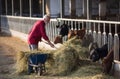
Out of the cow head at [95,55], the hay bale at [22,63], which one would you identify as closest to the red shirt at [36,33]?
the hay bale at [22,63]

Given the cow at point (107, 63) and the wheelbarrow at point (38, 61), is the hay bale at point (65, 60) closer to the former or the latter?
the wheelbarrow at point (38, 61)

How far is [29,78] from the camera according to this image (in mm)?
9828

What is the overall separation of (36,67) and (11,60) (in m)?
3.31

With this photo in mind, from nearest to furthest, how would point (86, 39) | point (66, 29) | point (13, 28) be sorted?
point (86, 39)
point (66, 29)
point (13, 28)

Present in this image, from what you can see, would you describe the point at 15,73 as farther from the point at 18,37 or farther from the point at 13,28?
the point at 13,28

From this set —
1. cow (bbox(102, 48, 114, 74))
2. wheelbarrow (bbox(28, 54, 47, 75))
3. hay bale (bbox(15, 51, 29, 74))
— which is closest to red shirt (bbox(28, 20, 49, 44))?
hay bale (bbox(15, 51, 29, 74))

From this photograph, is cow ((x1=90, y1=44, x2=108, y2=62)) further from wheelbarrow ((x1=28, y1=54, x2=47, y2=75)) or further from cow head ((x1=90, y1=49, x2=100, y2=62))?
wheelbarrow ((x1=28, y1=54, x2=47, y2=75))

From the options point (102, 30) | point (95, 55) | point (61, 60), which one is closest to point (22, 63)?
point (61, 60)

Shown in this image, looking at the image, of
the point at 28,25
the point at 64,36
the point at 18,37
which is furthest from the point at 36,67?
the point at 18,37

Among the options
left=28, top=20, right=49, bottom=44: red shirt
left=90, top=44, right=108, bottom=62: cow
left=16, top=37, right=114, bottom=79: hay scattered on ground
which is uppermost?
left=28, top=20, right=49, bottom=44: red shirt

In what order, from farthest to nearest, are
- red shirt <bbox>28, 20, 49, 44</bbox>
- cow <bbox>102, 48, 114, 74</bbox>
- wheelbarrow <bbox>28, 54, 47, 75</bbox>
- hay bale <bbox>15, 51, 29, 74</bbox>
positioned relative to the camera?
1. red shirt <bbox>28, 20, 49, 44</bbox>
2. hay bale <bbox>15, 51, 29, 74</bbox>
3. wheelbarrow <bbox>28, 54, 47, 75</bbox>
4. cow <bbox>102, 48, 114, 74</bbox>

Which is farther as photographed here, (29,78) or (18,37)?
(18,37)

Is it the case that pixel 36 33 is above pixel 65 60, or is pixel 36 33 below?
above

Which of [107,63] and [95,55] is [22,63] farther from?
[107,63]
